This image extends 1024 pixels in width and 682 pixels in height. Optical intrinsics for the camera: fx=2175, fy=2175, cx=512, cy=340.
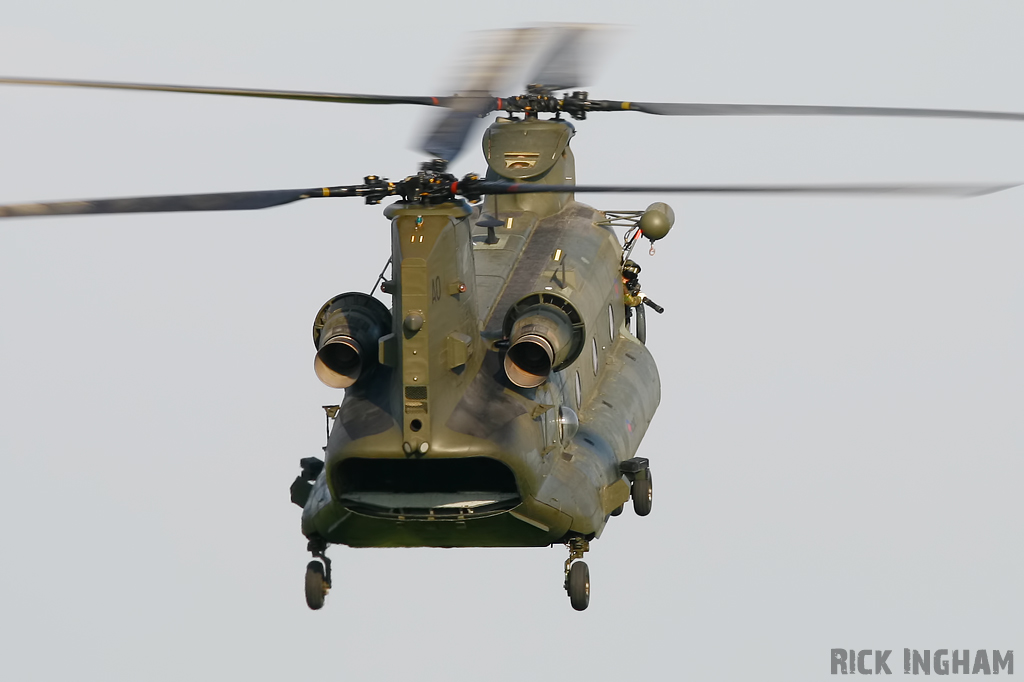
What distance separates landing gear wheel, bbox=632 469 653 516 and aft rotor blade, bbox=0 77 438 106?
693cm

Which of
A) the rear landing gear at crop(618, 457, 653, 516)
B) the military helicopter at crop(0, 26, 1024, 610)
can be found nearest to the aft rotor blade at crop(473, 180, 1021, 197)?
the military helicopter at crop(0, 26, 1024, 610)

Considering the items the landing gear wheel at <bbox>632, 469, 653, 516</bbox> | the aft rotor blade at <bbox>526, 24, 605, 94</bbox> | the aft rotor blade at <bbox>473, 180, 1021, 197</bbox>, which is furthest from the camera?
the aft rotor blade at <bbox>526, 24, 605, 94</bbox>

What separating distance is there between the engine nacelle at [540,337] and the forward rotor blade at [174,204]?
131 inches

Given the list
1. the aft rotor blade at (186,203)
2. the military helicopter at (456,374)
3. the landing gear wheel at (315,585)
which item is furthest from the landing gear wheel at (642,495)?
the aft rotor blade at (186,203)

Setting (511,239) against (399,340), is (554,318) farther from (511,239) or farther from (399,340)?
(511,239)

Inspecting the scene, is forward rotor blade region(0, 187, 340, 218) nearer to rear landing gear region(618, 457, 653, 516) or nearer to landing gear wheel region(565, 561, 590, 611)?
landing gear wheel region(565, 561, 590, 611)

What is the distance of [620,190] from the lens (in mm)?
25562

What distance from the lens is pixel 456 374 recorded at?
27.4 meters

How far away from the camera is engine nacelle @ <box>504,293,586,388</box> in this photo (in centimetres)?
2756

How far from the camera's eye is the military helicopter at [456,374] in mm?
26531

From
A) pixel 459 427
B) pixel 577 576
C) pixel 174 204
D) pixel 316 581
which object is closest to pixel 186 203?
pixel 174 204

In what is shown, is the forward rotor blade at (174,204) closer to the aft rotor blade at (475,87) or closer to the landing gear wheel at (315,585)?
the aft rotor blade at (475,87)

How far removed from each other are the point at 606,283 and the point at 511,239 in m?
1.62

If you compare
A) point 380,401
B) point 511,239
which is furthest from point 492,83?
point 380,401
